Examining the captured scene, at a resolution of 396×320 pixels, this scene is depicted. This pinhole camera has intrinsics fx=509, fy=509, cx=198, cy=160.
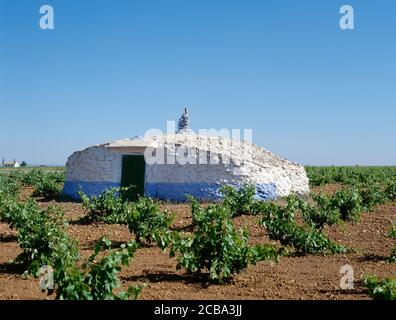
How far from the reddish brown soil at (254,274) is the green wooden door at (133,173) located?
269 inches

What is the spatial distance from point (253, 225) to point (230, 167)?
Answer: 5.29m

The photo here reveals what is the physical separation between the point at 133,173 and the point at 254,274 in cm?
1182

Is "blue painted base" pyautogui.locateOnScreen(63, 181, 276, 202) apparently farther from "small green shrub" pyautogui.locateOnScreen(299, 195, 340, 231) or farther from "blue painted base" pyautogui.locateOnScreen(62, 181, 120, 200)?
"small green shrub" pyautogui.locateOnScreen(299, 195, 340, 231)

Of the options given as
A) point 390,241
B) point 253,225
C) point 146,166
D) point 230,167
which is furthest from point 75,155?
point 390,241

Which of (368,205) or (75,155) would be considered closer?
(368,205)

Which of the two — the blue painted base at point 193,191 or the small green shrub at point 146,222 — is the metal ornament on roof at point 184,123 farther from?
the small green shrub at point 146,222

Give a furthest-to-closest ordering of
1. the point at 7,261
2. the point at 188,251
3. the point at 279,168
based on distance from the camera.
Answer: the point at 279,168 < the point at 7,261 < the point at 188,251

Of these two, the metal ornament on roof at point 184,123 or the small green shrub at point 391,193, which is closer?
the small green shrub at point 391,193

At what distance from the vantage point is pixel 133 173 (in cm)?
1925

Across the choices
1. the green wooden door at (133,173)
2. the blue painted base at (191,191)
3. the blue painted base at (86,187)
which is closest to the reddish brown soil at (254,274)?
the blue painted base at (191,191)

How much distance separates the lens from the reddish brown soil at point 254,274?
6696mm

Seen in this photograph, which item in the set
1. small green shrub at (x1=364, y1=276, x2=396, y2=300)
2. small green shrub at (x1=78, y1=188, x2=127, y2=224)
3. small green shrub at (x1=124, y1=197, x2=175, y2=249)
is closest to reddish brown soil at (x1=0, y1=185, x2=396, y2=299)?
small green shrub at (x1=124, y1=197, x2=175, y2=249)
